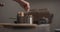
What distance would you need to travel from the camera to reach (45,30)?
60cm

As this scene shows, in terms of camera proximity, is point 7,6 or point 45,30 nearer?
point 45,30

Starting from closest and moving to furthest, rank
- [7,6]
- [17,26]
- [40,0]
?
1. [17,26]
2. [7,6]
3. [40,0]

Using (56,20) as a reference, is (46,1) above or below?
above

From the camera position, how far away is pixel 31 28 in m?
0.55

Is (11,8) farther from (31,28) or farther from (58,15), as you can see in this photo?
(31,28)

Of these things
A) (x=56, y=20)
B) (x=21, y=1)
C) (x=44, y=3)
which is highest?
(x=44, y=3)

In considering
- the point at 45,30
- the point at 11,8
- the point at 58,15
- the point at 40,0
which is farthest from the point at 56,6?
the point at 45,30

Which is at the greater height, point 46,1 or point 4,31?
point 46,1

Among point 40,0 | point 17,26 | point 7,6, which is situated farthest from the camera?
point 40,0

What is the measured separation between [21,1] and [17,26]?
5.4 inches

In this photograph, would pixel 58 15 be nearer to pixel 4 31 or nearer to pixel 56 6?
pixel 56 6

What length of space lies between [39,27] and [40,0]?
6.50ft

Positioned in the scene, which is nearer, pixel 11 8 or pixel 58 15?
pixel 11 8

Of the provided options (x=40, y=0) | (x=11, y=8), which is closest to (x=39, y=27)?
(x=11, y=8)
